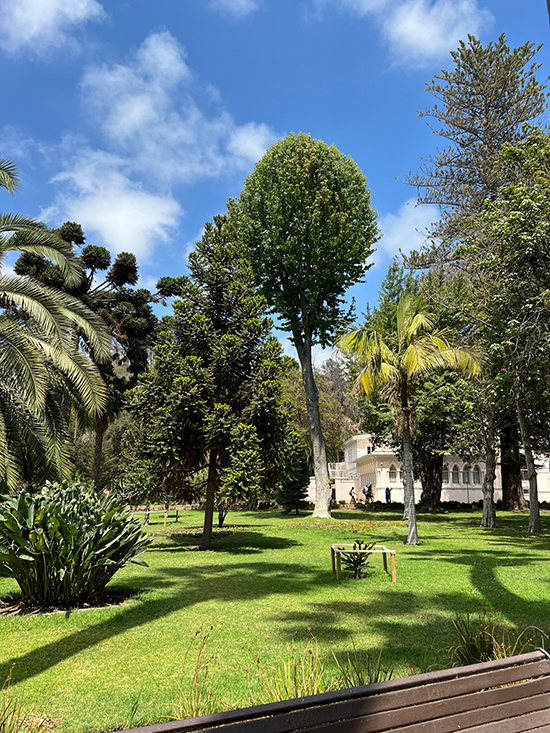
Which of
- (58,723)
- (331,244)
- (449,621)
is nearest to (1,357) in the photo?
(58,723)

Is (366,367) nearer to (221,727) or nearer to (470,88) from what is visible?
(221,727)

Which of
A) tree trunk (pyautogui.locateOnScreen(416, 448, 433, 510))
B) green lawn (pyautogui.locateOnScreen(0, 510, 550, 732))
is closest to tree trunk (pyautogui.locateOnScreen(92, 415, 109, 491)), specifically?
green lawn (pyautogui.locateOnScreen(0, 510, 550, 732))

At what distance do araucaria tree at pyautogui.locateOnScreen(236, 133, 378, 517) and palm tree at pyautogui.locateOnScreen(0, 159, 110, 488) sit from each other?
51.2 feet

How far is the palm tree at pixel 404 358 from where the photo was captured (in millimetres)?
15148

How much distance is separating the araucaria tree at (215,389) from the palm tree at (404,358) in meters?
2.62

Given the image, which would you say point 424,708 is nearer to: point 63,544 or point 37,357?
point 63,544

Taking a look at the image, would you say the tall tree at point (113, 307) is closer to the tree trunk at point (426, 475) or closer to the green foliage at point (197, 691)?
the tree trunk at point (426, 475)

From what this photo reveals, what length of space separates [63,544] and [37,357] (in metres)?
5.35

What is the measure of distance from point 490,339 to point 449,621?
12474 millimetres

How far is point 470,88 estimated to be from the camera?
2439cm

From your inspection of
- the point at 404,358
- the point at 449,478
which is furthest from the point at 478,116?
the point at 449,478

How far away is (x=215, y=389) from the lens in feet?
53.7

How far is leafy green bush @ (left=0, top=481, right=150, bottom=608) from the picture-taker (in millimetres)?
7406

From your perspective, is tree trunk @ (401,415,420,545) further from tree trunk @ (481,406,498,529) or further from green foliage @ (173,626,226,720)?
green foliage @ (173,626,226,720)
